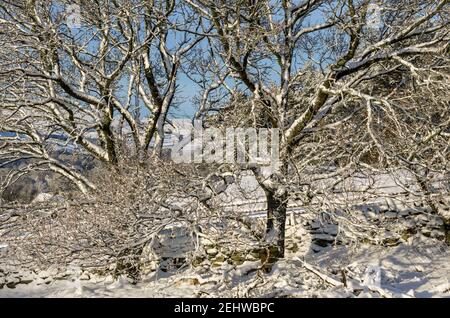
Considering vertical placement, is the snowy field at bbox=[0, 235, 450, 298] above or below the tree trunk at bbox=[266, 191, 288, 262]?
below

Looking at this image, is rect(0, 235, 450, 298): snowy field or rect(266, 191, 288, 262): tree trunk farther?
rect(266, 191, 288, 262): tree trunk

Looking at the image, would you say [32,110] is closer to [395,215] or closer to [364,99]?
[364,99]

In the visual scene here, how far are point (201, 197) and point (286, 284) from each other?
2.41 meters

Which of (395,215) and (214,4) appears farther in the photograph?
(395,215)

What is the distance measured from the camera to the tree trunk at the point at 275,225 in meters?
8.00

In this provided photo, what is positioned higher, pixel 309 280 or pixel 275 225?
pixel 275 225

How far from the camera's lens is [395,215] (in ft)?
32.9

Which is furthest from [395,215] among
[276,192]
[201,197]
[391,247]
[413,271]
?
[201,197]

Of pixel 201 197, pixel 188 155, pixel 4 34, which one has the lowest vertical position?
pixel 201 197

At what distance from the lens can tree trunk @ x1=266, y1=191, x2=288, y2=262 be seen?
8.00 m

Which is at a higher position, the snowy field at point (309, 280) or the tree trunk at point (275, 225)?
the tree trunk at point (275, 225)

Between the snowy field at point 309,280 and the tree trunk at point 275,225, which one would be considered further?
the tree trunk at point 275,225

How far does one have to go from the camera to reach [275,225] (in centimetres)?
805
